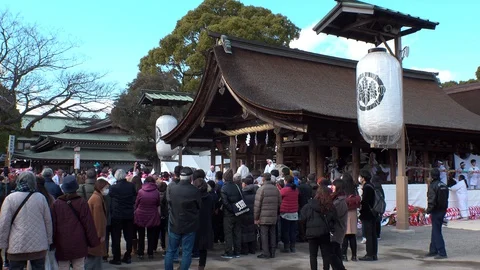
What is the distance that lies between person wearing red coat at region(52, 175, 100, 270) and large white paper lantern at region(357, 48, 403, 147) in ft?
24.8

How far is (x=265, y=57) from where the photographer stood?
16672mm

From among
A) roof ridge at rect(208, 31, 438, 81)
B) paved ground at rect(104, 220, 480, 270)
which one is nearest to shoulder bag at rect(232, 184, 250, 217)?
paved ground at rect(104, 220, 480, 270)

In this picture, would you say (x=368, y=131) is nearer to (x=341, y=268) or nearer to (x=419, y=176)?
(x=341, y=268)

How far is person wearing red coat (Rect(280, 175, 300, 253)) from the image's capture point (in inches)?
348

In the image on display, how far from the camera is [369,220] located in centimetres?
808

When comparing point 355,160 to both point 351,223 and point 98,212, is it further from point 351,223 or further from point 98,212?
point 98,212

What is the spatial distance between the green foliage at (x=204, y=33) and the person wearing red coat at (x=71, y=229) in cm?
2549

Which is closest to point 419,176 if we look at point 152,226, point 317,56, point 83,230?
point 317,56

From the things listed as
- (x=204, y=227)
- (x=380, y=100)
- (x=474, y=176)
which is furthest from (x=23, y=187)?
(x=474, y=176)

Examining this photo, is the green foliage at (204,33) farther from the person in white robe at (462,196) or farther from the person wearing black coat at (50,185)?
the person wearing black coat at (50,185)

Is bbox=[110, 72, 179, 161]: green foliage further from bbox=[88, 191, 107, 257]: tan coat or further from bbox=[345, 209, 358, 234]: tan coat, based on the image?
bbox=[88, 191, 107, 257]: tan coat

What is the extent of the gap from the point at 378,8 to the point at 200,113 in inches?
272

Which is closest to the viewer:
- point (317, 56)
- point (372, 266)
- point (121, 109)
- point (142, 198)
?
point (372, 266)

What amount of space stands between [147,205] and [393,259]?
172 inches
